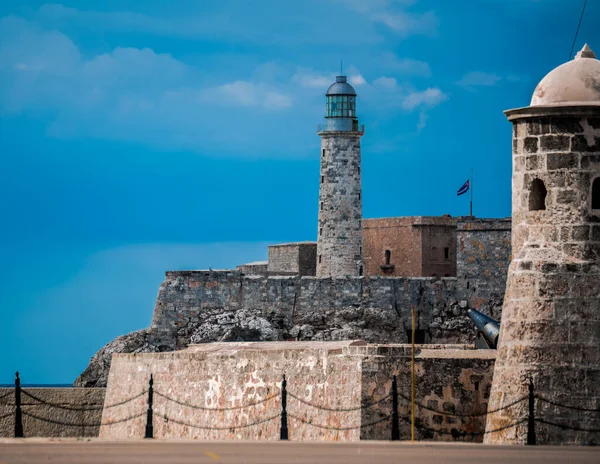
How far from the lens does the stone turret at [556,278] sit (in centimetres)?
1988

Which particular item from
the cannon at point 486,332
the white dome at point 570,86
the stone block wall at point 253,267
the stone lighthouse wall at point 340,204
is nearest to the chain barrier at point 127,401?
the cannon at point 486,332

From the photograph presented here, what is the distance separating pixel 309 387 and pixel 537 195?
4.28 metres

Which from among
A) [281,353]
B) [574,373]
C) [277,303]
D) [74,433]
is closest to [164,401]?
[281,353]

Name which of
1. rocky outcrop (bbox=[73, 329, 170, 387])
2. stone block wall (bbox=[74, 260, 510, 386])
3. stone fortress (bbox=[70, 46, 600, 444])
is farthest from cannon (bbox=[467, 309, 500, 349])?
stone block wall (bbox=[74, 260, 510, 386])

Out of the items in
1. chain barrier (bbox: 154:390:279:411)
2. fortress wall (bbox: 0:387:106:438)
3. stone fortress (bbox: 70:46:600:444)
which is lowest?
fortress wall (bbox: 0:387:106:438)

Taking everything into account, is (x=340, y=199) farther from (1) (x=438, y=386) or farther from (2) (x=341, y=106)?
(1) (x=438, y=386)

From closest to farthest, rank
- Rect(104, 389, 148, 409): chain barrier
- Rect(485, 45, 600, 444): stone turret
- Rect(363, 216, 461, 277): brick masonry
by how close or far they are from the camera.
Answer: Rect(485, 45, 600, 444): stone turret → Rect(104, 389, 148, 409): chain barrier → Rect(363, 216, 461, 277): brick masonry

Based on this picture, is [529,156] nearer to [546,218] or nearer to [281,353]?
[546,218]

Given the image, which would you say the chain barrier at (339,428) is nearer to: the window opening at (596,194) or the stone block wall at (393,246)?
the window opening at (596,194)

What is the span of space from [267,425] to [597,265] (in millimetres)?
5403

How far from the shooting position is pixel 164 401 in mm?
25250

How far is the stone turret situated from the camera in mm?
19875

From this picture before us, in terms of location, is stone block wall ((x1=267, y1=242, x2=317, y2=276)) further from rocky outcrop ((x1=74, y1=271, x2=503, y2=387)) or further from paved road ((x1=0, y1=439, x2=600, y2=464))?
paved road ((x1=0, y1=439, x2=600, y2=464))

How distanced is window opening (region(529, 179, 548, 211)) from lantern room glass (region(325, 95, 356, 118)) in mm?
42677
